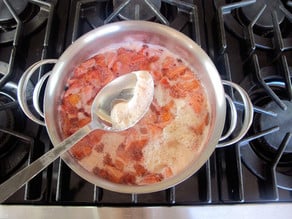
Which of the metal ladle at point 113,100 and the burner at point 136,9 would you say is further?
the burner at point 136,9

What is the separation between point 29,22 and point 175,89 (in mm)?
321

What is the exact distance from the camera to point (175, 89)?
658 mm

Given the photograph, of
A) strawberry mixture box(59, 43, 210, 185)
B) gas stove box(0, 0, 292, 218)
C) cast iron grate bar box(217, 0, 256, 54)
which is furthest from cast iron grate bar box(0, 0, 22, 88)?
cast iron grate bar box(217, 0, 256, 54)

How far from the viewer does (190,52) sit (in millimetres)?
639

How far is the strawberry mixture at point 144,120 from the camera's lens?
0.59 meters

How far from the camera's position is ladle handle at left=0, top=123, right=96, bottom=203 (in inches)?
19.5

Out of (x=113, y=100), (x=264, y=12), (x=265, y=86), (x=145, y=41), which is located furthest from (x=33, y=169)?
(x=264, y=12)

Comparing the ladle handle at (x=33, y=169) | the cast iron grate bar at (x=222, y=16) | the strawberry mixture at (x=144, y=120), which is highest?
the cast iron grate bar at (x=222, y=16)

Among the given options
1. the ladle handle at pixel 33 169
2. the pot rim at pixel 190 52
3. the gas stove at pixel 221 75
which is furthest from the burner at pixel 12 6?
the ladle handle at pixel 33 169

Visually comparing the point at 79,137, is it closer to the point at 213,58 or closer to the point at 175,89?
the point at 175,89

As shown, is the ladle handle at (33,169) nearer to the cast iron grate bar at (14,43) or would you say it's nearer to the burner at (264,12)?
the cast iron grate bar at (14,43)

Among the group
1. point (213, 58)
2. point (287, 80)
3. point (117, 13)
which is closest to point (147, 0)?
point (117, 13)

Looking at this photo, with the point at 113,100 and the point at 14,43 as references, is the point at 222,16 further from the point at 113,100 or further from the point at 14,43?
the point at 14,43

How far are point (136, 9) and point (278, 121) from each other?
35cm
